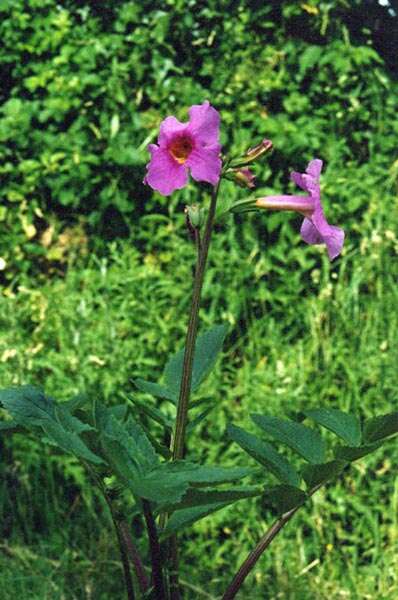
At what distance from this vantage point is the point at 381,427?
1229 millimetres

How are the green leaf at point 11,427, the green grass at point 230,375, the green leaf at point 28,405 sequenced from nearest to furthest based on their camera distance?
the green leaf at point 28,405 < the green leaf at point 11,427 < the green grass at point 230,375

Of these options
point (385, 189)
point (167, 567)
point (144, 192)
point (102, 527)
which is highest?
point (167, 567)

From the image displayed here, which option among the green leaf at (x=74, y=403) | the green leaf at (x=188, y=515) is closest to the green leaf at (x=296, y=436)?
the green leaf at (x=188, y=515)

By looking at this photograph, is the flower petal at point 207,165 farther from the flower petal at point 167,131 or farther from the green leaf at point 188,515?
the green leaf at point 188,515

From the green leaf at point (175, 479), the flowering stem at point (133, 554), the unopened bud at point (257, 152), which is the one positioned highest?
the unopened bud at point (257, 152)

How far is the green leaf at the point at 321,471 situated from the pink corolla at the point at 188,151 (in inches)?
13.9

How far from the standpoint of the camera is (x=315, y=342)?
2.98 metres

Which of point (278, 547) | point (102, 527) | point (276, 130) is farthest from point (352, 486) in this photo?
point (276, 130)

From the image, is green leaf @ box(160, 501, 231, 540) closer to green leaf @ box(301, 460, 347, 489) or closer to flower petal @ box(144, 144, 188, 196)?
green leaf @ box(301, 460, 347, 489)

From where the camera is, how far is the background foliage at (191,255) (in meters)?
2.76

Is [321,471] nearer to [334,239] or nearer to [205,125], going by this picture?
[334,239]

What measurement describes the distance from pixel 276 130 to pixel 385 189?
41 centimetres

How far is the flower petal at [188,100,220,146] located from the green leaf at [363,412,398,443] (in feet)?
1.26

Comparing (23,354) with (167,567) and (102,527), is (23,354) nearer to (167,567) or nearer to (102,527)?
(102,527)
